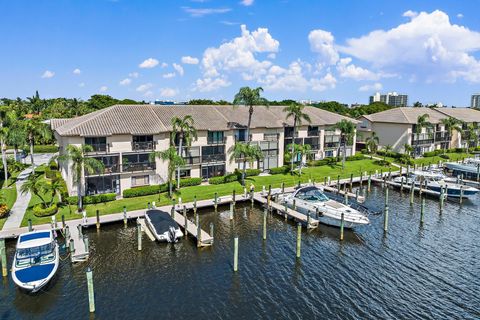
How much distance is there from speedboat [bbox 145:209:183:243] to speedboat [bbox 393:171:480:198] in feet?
127

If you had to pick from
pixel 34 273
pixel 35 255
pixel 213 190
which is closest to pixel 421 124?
pixel 213 190

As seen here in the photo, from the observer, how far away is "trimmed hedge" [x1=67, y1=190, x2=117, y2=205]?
42094 millimetres

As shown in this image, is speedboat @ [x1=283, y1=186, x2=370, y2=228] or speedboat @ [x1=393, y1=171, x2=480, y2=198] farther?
speedboat @ [x1=393, y1=171, x2=480, y2=198]

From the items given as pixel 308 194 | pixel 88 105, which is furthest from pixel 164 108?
pixel 88 105

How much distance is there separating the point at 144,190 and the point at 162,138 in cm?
828

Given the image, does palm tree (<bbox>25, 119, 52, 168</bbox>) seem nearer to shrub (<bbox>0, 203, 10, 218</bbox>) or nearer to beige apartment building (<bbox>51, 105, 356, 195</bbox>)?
beige apartment building (<bbox>51, 105, 356, 195</bbox>)

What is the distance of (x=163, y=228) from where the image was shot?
1391 inches

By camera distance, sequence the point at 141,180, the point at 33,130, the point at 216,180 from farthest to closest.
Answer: the point at 33,130, the point at 216,180, the point at 141,180

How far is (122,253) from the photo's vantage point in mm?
32906

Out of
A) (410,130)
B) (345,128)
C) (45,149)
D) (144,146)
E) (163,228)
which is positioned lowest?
(163,228)

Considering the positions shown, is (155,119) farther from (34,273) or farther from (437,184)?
(437,184)

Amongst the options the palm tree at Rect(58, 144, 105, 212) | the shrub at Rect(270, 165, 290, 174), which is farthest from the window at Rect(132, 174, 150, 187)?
the shrub at Rect(270, 165, 290, 174)

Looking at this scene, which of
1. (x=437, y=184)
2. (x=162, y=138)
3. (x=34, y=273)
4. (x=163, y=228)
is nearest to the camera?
(x=34, y=273)

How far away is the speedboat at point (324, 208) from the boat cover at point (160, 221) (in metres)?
15.5
